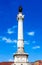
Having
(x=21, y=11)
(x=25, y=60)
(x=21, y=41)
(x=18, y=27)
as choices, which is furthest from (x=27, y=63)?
(x=21, y=11)

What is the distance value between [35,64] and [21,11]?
15.4m

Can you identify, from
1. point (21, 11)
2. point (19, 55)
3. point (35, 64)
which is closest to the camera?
point (19, 55)

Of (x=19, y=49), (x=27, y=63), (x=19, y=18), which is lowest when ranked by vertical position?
(x=27, y=63)

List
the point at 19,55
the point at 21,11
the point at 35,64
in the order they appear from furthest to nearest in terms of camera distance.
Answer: the point at 35,64
the point at 21,11
the point at 19,55

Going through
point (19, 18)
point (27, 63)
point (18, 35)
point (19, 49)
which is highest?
point (19, 18)

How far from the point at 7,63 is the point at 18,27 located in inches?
612

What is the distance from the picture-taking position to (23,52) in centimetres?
4397

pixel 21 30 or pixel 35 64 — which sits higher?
pixel 21 30

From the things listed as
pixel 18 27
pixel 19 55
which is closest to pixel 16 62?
pixel 19 55

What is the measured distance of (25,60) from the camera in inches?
1725

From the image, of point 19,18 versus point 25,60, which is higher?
point 19,18

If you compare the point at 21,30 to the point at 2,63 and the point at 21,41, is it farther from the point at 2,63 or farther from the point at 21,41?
the point at 2,63

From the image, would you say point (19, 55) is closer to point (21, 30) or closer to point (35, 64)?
point (21, 30)

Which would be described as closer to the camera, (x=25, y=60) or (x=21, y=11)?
(x=25, y=60)
